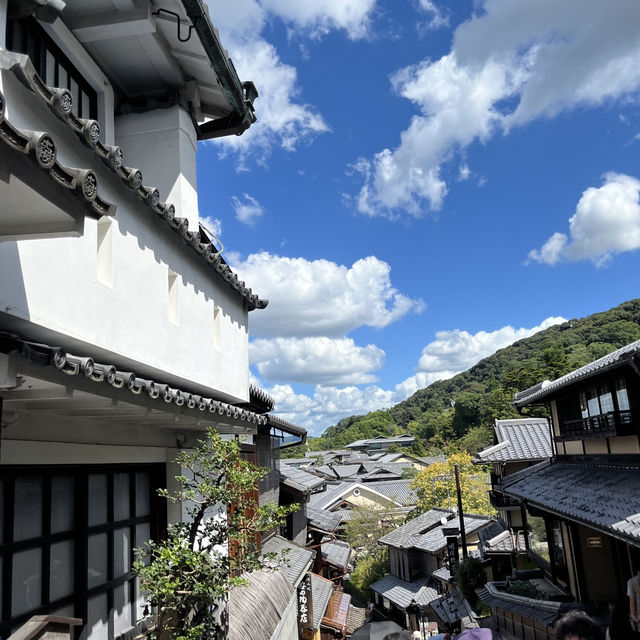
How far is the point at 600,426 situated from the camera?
1416cm

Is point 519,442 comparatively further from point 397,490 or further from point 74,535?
point 397,490

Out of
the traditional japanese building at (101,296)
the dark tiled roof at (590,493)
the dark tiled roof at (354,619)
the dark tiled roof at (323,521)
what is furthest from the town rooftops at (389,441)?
the traditional japanese building at (101,296)

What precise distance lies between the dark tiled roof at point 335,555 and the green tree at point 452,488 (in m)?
9.77

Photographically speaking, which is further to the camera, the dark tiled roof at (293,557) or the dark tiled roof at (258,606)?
the dark tiled roof at (293,557)

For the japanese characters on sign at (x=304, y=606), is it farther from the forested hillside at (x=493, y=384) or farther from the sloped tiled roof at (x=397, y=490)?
the forested hillside at (x=493, y=384)

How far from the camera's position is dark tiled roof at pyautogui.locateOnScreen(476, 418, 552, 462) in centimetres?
2622

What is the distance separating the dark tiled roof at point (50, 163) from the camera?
269 cm

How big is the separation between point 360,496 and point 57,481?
6461cm

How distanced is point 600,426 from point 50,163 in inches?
579

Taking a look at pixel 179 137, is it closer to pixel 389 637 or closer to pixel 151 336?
pixel 151 336

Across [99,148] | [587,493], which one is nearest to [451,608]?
[587,493]

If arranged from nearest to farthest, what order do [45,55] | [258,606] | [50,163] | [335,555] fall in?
1. [50,163]
2. [45,55]
3. [258,606]
4. [335,555]

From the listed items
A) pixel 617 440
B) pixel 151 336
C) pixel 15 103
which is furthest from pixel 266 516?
pixel 617 440

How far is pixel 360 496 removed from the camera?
6656 centimetres
